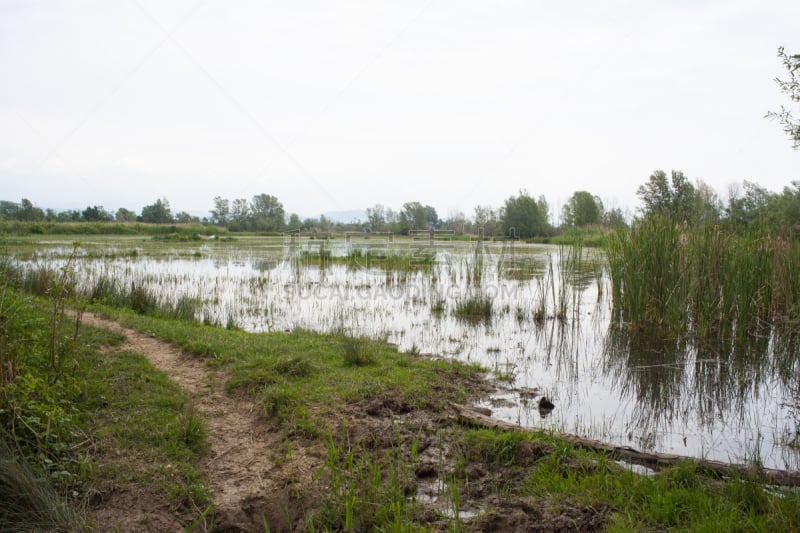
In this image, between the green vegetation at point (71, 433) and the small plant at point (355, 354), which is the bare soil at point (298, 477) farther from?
the small plant at point (355, 354)

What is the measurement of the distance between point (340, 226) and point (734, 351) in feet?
144

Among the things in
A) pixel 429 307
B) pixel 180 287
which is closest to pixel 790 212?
pixel 429 307

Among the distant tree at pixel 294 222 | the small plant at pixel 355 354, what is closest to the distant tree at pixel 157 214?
the distant tree at pixel 294 222

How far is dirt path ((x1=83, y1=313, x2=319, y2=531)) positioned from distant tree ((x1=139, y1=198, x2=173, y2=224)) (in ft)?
198

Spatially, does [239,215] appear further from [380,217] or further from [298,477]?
[298,477]

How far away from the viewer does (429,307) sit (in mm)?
11961

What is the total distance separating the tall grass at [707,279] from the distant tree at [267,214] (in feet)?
178

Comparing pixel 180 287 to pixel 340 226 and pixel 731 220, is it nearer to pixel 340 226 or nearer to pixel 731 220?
pixel 731 220

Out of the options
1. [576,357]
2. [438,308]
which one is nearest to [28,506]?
[576,357]

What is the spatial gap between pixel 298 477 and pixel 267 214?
63.6m

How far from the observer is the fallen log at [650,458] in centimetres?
338

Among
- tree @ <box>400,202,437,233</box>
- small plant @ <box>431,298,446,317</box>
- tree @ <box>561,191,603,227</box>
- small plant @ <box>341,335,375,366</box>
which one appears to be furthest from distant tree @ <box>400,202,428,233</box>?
small plant @ <box>341,335,375,366</box>

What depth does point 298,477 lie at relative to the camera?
12.0 ft

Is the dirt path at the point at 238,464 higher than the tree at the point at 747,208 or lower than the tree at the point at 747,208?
lower
